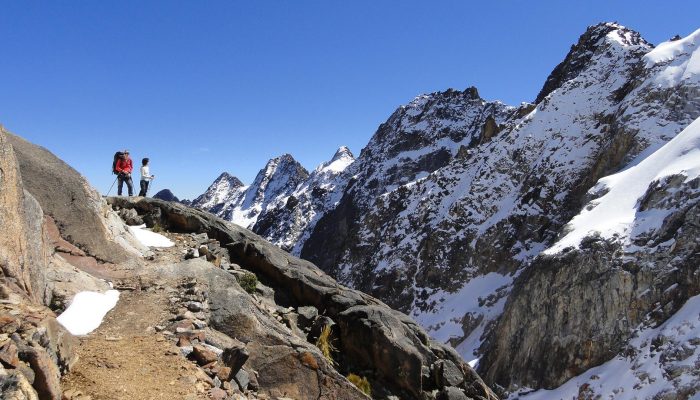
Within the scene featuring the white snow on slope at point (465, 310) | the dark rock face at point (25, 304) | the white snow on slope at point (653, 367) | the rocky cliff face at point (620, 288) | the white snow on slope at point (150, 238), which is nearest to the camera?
the dark rock face at point (25, 304)

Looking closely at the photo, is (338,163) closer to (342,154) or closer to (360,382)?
(342,154)

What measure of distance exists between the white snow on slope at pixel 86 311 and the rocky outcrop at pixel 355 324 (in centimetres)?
203

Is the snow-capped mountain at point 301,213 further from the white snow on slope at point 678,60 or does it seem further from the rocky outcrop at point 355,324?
the rocky outcrop at point 355,324

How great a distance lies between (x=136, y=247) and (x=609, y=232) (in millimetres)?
29930

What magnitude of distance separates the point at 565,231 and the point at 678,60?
2323 centimetres

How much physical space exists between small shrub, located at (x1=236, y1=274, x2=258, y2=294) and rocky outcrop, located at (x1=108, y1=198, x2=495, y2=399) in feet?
4.29

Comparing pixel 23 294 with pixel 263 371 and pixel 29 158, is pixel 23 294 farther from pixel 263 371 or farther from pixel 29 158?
pixel 29 158

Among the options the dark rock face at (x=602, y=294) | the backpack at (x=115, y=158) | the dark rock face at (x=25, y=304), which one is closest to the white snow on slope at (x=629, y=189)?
the dark rock face at (x=602, y=294)

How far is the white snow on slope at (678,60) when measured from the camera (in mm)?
43062

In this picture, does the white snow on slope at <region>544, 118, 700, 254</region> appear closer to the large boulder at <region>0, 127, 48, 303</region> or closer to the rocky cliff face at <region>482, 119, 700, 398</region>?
the rocky cliff face at <region>482, 119, 700, 398</region>

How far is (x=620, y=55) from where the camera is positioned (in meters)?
60.2

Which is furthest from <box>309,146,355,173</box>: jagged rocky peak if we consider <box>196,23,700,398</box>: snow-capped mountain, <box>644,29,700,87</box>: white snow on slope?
<box>644,29,700,87</box>: white snow on slope

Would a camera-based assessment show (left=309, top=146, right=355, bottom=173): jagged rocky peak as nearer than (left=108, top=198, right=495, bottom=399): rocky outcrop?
No

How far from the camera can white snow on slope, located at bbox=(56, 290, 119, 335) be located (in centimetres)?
802
